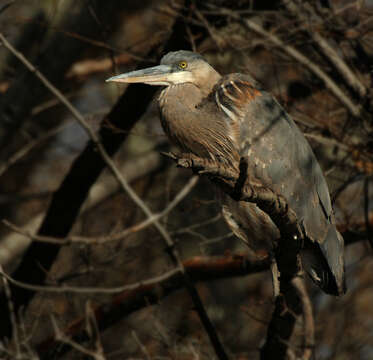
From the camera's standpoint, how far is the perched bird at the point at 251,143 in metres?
4.07

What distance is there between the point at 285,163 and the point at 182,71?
897 millimetres

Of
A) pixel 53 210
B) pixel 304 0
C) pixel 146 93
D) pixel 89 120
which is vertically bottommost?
pixel 53 210

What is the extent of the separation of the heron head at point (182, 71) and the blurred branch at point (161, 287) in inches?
59.2

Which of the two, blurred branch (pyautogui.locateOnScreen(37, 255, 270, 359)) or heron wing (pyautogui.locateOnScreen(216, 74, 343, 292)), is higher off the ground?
heron wing (pyautogui.locateOnScreen(216, 74, 343, 292))

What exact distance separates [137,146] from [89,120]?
128 inches

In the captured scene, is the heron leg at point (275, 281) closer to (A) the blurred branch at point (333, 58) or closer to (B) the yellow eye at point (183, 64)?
(B) the yellow eye at point (183, 64)

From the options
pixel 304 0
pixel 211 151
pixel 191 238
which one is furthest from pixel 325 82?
pixel 191 238

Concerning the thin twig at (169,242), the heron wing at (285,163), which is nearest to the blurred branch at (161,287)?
the thin twig at (169,242)

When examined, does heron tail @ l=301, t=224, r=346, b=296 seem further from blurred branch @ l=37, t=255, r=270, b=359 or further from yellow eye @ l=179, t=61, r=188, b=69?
yellow eye @ l=179, t=61, r=188, b=69

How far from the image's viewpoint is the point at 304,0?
5.30 meters

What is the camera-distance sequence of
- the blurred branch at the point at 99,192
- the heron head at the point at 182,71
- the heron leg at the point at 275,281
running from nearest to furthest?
the heron leg at the point at 275,281 < the heron head at the point at 182,71 < the blurred branch at the point at 99,192

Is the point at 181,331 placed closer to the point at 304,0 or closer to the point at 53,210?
the point at 53,210

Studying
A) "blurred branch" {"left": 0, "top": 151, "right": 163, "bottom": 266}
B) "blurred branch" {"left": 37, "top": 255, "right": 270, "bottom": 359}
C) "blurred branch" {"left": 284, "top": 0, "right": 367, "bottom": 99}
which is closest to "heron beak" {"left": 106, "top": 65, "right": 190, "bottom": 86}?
"blurred branch" {"left": 284, "top": 0, "right": 367, "bottom": 99}

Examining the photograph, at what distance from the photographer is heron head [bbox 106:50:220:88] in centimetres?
427
